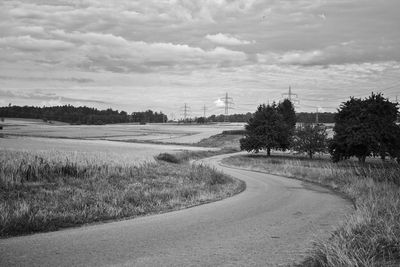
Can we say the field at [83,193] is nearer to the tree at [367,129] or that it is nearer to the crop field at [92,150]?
the crop field at [92,150]

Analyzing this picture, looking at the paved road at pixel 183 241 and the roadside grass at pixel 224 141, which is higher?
the paved road at pixel 183 241

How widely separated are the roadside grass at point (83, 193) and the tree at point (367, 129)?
87.2 feet

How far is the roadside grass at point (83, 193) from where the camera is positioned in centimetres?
1182

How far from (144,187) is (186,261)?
11542 millimetres

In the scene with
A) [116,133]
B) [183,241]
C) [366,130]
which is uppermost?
[366,130]

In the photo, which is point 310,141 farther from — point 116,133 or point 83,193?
point 116,133

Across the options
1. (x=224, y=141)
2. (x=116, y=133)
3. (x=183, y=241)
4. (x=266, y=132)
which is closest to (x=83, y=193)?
(x=183, y=241)

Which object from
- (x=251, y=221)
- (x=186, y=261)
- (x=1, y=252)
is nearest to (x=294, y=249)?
(x=186, y=261)

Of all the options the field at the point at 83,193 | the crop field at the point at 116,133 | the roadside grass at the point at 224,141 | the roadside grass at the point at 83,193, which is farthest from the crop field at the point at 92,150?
the crop field at the point at 116,133

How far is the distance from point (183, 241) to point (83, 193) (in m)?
7.15

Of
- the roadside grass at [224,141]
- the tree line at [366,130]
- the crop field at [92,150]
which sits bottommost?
the roadside grass at [224,141]

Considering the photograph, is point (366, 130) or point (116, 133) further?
point (116, 133)

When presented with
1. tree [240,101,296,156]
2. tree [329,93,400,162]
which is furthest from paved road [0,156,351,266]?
tree [240,101,296,156]

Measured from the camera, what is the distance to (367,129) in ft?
151
